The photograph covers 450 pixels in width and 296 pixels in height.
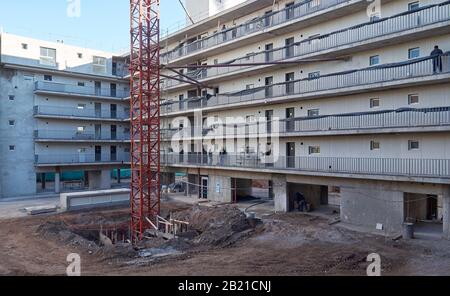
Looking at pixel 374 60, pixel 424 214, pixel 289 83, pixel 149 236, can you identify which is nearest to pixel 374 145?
pixel 424 214

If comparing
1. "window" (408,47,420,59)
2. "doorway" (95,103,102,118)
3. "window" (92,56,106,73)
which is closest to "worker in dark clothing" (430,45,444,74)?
"window" (408,47,420,59)

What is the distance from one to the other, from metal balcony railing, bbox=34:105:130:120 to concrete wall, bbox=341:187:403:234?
3062 centimetres

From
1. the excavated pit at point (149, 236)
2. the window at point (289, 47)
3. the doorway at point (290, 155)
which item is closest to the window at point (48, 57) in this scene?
the excavated pit at point (149, 236)

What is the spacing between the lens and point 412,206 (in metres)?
20.9

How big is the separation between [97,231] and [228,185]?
11.0 meters

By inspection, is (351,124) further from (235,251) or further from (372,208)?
(235,251)

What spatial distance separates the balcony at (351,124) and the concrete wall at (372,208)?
350 centimetres

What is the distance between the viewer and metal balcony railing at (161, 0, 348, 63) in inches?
999

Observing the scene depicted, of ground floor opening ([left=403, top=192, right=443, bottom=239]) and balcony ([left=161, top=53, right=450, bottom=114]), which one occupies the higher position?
balcony ([left=161, top=53, right=450, bottom=114])

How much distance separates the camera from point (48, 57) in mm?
39406

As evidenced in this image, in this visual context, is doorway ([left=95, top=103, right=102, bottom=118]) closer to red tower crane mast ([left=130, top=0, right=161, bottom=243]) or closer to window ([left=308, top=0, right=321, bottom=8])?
red tower crane mast ([left=130, top=0, right=161, bottom=243])

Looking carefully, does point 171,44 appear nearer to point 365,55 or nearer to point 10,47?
point 10,47

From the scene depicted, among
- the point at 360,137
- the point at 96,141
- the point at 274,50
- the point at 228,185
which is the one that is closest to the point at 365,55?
the point at 360,137

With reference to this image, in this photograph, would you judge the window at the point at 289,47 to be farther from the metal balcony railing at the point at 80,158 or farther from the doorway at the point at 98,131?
the doorway at the point at 98,131
